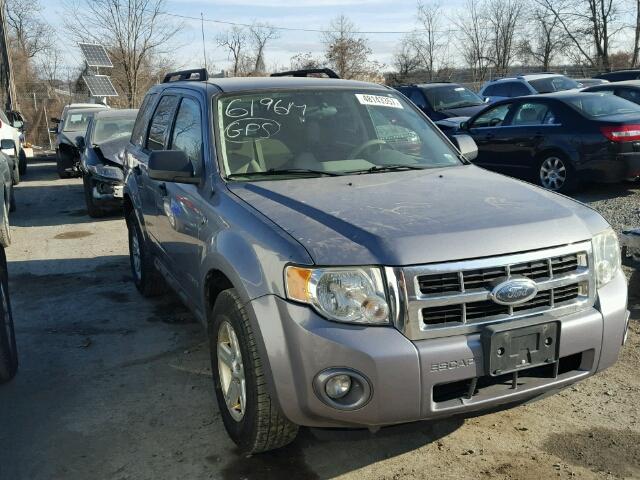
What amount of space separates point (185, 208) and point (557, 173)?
6922 mm

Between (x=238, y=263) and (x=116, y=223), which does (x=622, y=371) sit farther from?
(x=116, y=223)

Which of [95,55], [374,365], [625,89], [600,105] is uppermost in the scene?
[95,55]

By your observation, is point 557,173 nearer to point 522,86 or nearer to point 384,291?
point 384,291

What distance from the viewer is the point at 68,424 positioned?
3.59 metres

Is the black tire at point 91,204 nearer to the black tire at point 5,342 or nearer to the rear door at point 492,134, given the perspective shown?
the black tire at point 5,342

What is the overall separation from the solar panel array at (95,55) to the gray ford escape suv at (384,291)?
63.5ft

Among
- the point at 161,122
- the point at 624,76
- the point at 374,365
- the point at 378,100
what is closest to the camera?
the point at 374,365

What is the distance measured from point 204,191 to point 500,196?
5.36 ft

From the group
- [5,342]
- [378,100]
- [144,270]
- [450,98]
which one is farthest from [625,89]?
[5,342]

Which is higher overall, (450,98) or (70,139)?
(450,98)

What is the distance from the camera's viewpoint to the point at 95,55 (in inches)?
852

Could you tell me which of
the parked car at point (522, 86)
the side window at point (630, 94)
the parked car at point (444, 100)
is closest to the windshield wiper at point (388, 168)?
the side window at point (630, 94)

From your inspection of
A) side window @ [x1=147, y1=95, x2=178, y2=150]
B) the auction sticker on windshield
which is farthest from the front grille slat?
side window @ [x1=147, y1=95, x2=178, y2=150]

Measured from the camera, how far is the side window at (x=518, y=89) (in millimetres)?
16219
